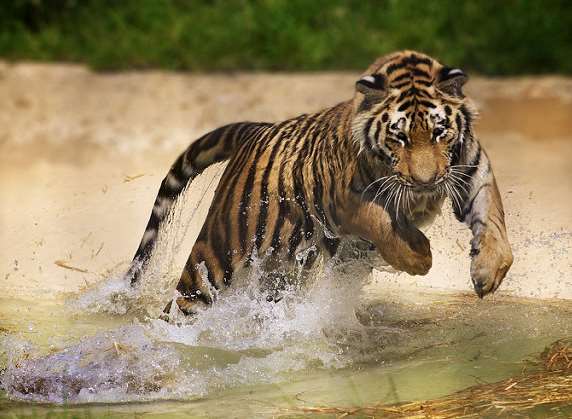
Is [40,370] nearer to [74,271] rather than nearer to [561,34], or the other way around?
[74,271]

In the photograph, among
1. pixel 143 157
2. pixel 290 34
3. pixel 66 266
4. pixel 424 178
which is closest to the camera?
pixel 424 178

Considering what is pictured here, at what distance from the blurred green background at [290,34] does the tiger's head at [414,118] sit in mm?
3540

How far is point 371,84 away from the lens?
3922 millimetres

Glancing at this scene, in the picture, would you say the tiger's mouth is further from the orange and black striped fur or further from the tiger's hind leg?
the tiger's hind leg

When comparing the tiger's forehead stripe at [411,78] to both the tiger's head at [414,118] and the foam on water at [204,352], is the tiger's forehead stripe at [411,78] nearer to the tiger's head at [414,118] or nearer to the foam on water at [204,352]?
the tiger's head at [414,118]

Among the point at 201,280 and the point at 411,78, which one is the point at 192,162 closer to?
the point at 201,280

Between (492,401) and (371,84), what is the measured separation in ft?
3.79

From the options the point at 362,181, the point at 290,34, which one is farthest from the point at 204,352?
the point at 290,34

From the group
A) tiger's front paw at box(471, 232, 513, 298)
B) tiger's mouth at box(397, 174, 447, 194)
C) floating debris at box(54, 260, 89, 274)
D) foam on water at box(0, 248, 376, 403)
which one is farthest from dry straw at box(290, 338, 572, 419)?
floating debris at box(54, 260, 89, 274)

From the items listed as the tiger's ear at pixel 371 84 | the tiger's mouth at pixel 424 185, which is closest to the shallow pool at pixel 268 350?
the tiger's mouth at pixel 424 185

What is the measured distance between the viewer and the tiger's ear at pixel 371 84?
12.8 ft

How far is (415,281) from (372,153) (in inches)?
46.9

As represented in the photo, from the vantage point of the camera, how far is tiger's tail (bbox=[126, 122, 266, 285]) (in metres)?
4.62

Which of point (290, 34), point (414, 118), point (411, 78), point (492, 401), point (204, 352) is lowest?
point (204, 352)
